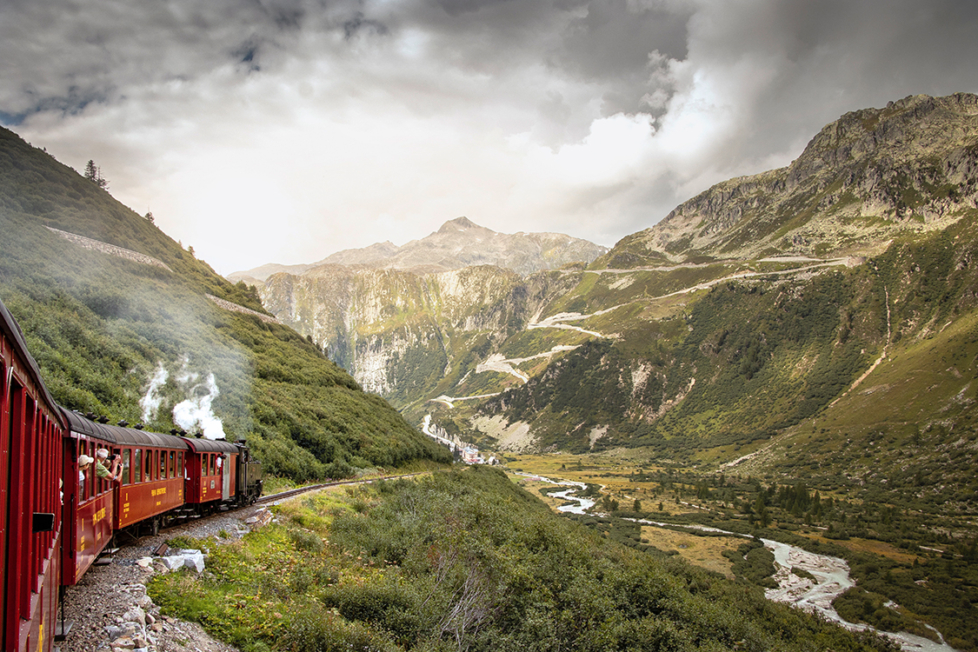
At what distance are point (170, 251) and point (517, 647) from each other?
89.7 m

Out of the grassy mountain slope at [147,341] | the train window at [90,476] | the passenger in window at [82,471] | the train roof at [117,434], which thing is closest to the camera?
the passenger in window at [82,471]

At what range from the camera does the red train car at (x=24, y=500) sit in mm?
5090

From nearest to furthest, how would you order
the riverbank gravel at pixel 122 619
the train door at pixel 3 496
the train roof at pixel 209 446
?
the train door at pixel 3 496, the riverbank gravel at pixel 122 619, the train roof at pixel 209 446

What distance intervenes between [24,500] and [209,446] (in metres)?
18.1

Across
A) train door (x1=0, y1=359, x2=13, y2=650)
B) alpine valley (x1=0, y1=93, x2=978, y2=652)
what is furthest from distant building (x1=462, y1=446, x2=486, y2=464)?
train door (x1=0, y1=359, x2=13, y2=650)

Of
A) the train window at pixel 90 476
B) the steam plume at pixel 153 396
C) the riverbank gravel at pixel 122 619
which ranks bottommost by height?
the riverbank gravel at pixel 122 619

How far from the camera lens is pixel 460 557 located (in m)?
26.4

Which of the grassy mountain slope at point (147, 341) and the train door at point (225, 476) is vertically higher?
the grassy mountain slope at point (147, 341)

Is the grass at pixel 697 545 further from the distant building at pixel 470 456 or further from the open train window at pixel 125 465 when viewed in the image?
the distant building at pixel 470 456

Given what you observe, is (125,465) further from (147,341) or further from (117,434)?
(147,341)

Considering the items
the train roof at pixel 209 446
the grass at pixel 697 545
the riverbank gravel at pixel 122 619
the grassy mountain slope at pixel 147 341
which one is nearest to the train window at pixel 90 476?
the riverbank gravel at pixel 122 619

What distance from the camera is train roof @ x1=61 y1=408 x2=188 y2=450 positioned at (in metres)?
10.5

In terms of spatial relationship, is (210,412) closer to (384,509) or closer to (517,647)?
(384,509)

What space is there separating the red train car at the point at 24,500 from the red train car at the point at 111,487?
8.81 feet
